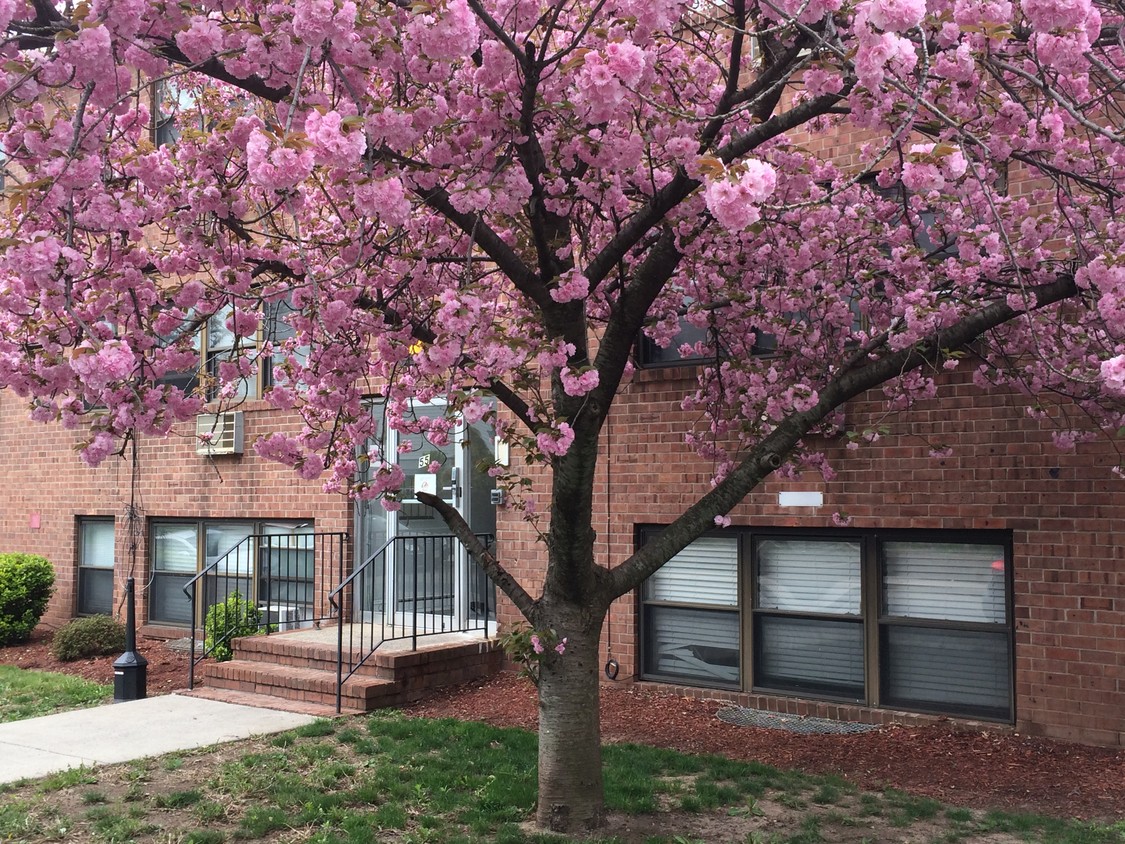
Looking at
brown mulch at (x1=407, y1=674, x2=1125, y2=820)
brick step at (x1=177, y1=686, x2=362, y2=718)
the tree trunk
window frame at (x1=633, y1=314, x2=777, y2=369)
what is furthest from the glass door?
the tree trunk

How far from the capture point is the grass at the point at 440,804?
515 cm

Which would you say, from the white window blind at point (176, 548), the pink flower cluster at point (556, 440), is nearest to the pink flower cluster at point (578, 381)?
the pink flower cluster at point (556, 440)

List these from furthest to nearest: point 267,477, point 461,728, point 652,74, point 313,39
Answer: point 267,477 → point 461,728 → point 652,74 → point 313,39

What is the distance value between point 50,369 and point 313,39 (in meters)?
Result: 2.16

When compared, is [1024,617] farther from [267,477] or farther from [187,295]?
[267,477]

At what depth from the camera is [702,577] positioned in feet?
28.0

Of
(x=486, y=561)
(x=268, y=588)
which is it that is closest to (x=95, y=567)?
(x=268, y=588)

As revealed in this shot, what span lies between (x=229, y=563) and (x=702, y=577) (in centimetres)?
643

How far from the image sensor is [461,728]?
288 inches

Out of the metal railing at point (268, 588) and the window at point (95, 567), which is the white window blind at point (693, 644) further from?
the window at point (95, 567)

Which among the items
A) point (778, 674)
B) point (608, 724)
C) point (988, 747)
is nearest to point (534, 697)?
point (608, 724)

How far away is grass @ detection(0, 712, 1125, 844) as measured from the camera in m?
5.15

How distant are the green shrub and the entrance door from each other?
119cm

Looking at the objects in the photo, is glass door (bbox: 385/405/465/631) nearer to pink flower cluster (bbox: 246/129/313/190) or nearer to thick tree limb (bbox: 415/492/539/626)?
thick tree limb (bbox: 415/492/539/626)
